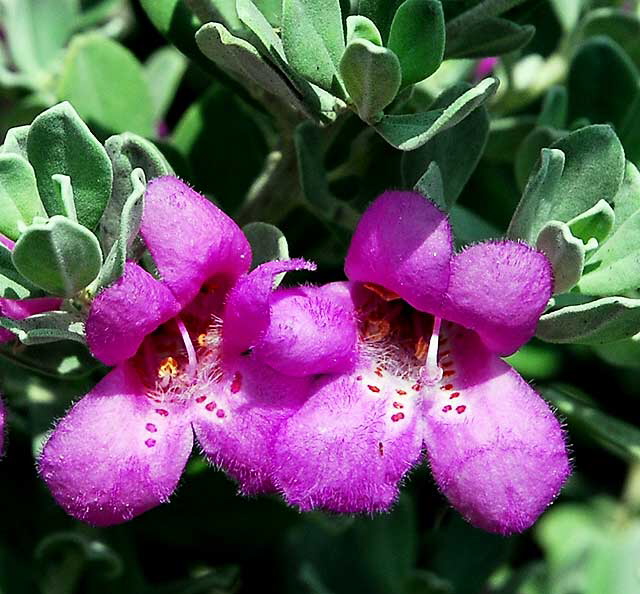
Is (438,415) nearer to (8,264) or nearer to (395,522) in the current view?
(8,264)

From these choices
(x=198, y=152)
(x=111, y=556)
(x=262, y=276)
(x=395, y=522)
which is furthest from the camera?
(x=395, y=522)

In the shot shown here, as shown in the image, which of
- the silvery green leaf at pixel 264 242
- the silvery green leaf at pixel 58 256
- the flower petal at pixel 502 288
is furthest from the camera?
the silvery green leaf at pixel 264 242

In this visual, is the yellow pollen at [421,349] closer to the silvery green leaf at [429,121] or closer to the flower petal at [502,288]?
the flower petal at [502,288]

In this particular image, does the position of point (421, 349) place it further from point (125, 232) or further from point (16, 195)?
point (16, 195)

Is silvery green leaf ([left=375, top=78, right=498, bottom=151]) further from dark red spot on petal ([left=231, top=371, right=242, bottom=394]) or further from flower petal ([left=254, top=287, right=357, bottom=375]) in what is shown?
dark red spot on petal ([left=231, top=371, right=242, bottom=394])

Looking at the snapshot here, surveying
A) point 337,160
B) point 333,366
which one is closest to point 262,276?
point 333,366

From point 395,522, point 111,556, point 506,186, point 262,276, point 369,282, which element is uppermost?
point 262,276

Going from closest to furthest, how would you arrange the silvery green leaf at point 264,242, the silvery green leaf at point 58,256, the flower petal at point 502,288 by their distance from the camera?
the silvery green leaf at point 58,256 < the flower petal at point 502,288 < the silvery green leaf at point 264,242

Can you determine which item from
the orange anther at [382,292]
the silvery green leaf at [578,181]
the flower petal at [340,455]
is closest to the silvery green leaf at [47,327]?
the flower petal at [340,455]
